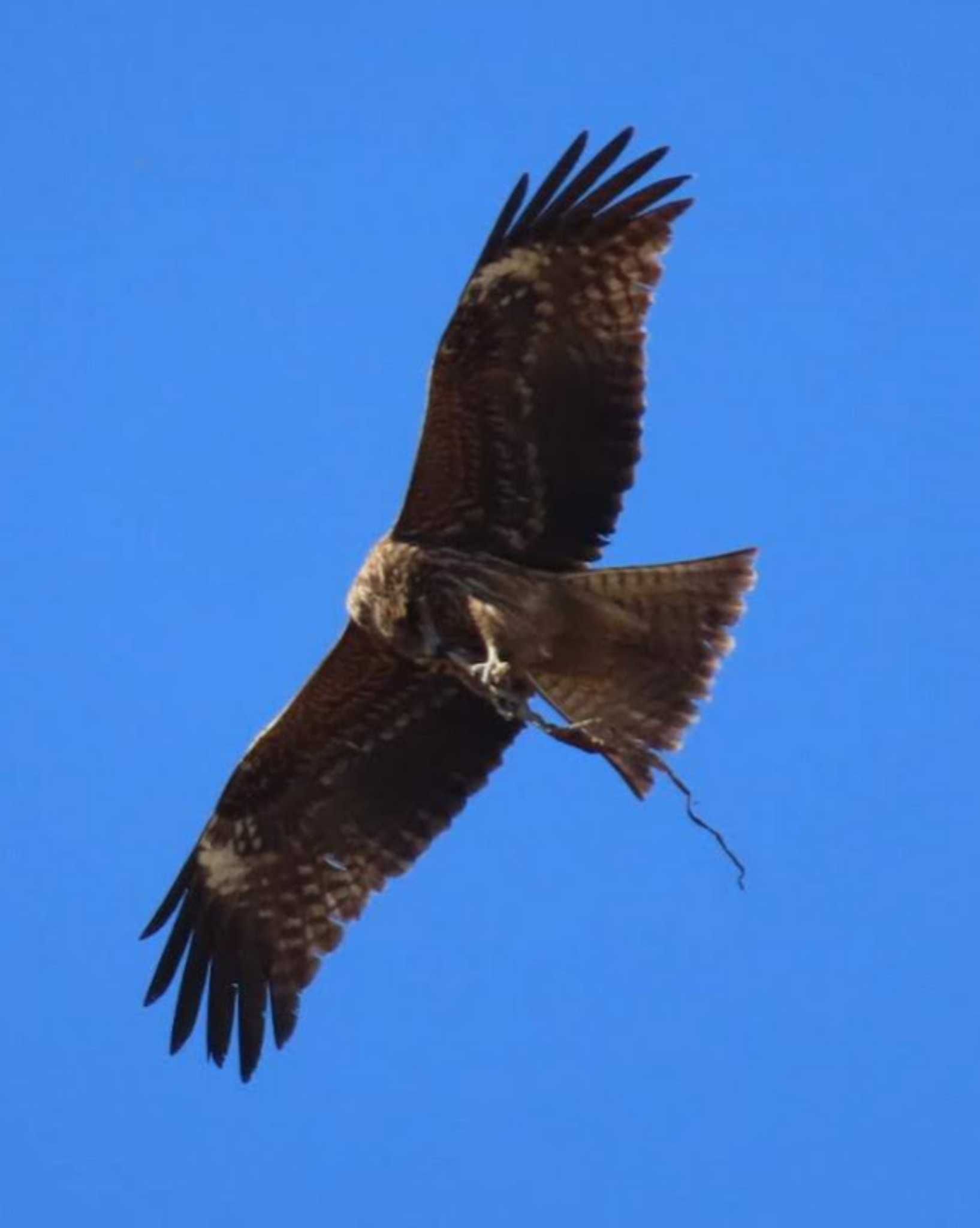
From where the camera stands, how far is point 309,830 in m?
11.7

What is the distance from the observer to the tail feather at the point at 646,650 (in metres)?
10.5

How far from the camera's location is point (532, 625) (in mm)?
10570

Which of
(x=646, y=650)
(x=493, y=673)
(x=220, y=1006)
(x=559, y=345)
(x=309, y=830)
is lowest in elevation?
(x=220, y=1006)

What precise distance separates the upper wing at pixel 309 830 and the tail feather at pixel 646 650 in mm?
798

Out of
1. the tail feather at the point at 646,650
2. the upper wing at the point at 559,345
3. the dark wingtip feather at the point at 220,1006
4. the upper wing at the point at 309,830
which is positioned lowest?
the dark wingtip feather at the point at 220,1006

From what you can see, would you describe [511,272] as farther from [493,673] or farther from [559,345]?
[493,673]

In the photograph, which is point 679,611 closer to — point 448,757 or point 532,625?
point 532,625

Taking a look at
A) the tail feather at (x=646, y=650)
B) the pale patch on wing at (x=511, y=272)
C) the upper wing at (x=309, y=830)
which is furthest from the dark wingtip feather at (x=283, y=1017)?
the pale patch on wing at (x=511, y=272)

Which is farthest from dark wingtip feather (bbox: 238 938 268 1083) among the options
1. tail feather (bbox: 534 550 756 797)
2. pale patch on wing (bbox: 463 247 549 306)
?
pale patch on wing (bbox: 463 247 549 306)

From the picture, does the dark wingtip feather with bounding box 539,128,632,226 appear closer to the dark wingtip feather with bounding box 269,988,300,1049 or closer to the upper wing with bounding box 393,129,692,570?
the upper wing with bounding box 393,129,692,570

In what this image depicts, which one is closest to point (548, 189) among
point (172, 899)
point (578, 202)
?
point (578, 202)

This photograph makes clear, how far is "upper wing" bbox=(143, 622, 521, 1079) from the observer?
450 inches

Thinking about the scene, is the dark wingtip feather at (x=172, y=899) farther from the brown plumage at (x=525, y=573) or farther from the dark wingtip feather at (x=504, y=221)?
the dark wingtip feather at (x=504, y=221)

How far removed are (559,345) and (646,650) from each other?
1185mm
